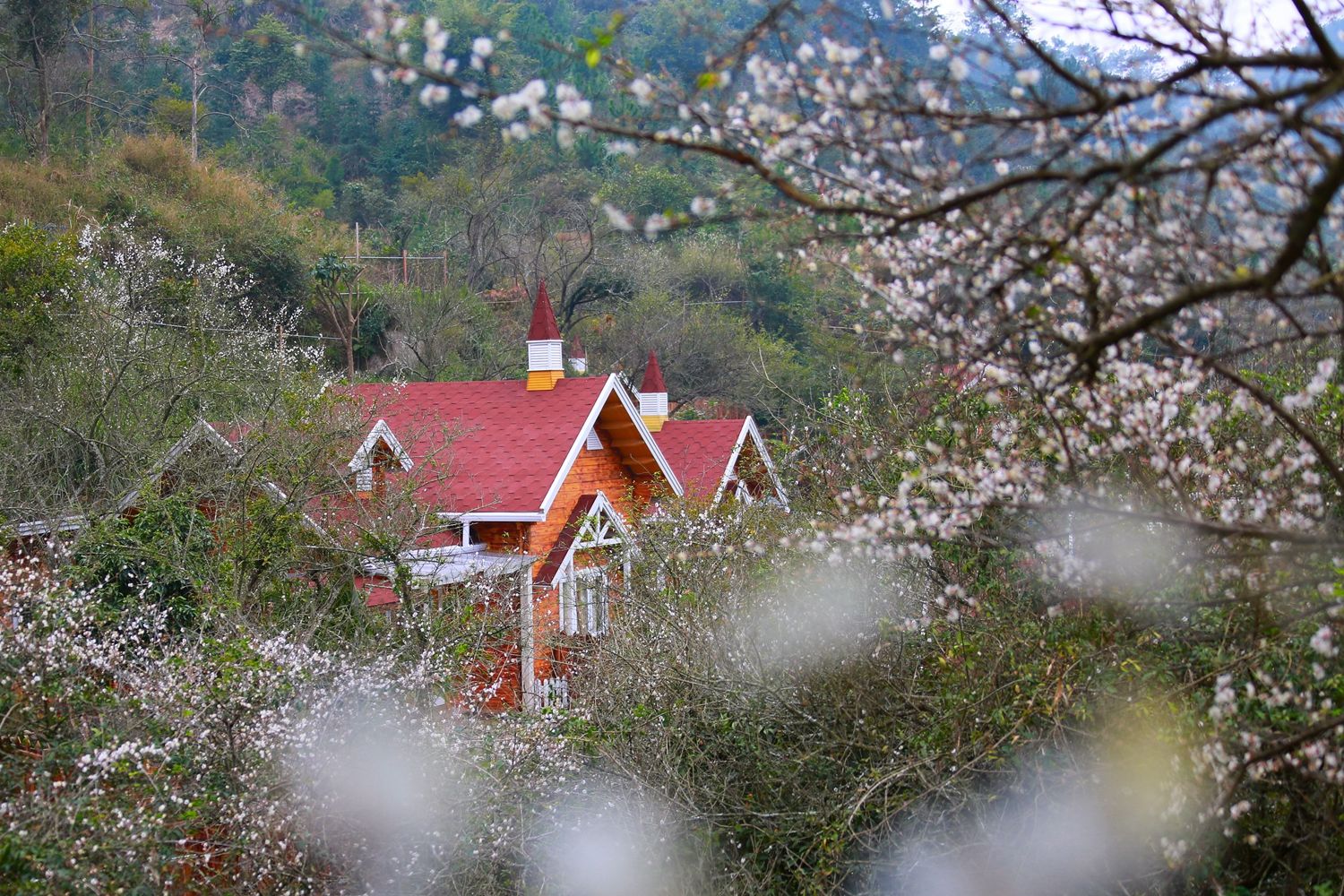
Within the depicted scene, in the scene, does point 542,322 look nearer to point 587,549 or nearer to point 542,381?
point 542,381

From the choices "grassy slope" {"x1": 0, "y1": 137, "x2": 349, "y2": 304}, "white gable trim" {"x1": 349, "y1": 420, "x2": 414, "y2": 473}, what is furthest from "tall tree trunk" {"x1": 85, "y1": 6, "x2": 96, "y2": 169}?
"white gable trim" {"x1": 349, "y1": 420, "x2": 414, "y2": 473}

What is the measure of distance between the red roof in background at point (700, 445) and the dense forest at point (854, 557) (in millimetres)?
6138

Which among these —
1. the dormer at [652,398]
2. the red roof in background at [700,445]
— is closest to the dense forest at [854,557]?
the red roof in background at [700,445]

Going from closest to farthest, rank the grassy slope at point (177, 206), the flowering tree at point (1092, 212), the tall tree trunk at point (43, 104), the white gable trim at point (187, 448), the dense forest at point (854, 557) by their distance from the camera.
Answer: the flowering tree at point (1092, 212), the dense forest at point (854, 557), the white gable trim at point (187, 448), the grassy slope at point (177, 206), the tall tree trunk at point (43, 104)

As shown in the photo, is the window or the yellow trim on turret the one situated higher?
the yellow trim on turret

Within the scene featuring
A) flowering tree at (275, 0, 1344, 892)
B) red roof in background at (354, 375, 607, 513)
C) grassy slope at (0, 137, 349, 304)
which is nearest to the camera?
flowering tree at (275, 0, 1344, 892)

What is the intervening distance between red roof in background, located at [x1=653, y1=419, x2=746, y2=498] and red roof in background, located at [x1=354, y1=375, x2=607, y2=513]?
9.62 ft

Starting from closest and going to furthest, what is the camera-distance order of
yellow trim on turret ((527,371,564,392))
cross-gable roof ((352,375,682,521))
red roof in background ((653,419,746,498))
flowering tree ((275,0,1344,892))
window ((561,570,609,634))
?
flowering tree ((275,0,1344,892)) < window ((561,570,609,634)) < cross-gable roof ((352,375,682,521)) < yellow trim on turret ((527,371,564,392)) < red roof in background ((653,419,746,498))

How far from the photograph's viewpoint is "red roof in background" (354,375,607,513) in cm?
1223

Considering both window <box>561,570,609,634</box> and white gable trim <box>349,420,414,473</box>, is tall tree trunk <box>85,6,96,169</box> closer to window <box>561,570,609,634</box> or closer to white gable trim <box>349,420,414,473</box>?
white gable trim <box>349,420,414,473</box>

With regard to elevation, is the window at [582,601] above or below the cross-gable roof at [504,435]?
below

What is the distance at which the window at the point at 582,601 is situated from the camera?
1042 centimetres

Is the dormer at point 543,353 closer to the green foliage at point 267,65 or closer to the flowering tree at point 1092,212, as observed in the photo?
the flowering tree at point 1092,212

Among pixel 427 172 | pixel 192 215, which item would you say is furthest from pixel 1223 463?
pixel 427 172
